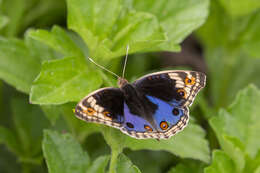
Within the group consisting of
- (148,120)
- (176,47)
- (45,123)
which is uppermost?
(176,47)

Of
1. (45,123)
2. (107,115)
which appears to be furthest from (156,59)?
(107,115)

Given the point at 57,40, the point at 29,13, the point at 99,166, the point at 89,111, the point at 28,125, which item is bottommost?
the point at 28,125

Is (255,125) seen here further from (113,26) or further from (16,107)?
(16,107)

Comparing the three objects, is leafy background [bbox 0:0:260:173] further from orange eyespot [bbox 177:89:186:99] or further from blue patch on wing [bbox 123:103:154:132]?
orange eyespot [bbox 177:89:186:99]

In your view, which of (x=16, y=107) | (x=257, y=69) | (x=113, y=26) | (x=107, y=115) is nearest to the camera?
(x=107, y=115)

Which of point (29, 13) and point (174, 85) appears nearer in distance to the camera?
point (174, 85)

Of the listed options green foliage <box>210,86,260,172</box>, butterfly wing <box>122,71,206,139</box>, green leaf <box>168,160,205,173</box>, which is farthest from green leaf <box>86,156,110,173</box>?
green foliage <box>210,86,260,172</box>

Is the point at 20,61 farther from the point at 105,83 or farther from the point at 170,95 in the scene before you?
the point at 170,95

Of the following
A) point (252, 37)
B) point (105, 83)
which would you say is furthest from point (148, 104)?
point (252, 37)
